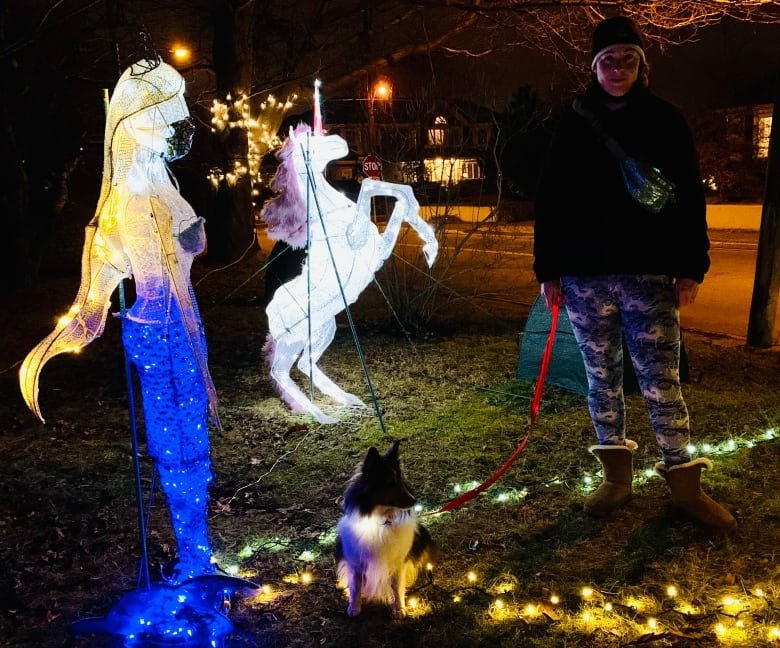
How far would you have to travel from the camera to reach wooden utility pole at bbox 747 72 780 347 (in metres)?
6.94

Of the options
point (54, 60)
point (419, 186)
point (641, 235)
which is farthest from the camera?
point (54, 60)

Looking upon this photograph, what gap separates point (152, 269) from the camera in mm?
2707

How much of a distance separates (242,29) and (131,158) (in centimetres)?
1185

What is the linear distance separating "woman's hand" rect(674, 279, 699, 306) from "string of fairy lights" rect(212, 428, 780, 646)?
4.16 feet

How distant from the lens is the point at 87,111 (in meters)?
14.6

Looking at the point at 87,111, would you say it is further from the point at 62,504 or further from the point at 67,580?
the point at 67,580

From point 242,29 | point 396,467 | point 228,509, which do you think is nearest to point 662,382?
point 396,467

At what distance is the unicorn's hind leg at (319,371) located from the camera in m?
5.62

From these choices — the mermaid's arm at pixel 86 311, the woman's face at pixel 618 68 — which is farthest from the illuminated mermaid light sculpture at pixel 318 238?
the mermaid's arm at pixel 86 311

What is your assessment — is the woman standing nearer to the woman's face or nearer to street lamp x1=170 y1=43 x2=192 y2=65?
the woman's face

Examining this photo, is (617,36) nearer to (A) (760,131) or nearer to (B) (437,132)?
(B) (437,132)

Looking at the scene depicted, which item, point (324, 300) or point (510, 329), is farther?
point (510, 329)

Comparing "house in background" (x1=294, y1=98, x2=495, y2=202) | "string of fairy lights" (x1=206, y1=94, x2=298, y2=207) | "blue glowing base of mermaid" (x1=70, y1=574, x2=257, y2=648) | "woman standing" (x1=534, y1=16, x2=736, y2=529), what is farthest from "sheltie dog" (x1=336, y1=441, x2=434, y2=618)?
"string of fairy lights" (x1=206, y1=94, x2=298, y2=207)

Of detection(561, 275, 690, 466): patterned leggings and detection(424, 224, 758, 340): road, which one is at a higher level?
detection(561, 275, 690, 466): patterned leggings
